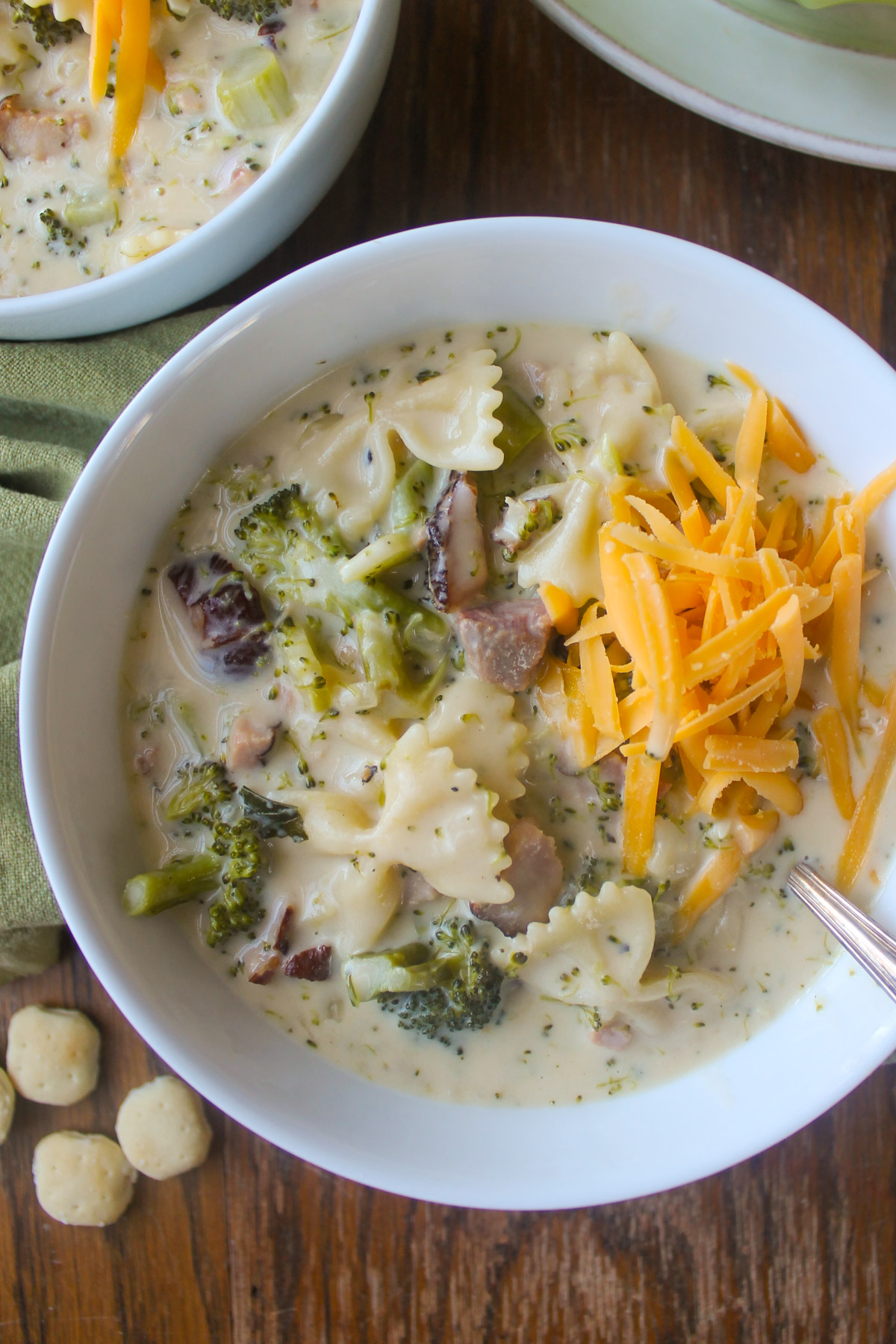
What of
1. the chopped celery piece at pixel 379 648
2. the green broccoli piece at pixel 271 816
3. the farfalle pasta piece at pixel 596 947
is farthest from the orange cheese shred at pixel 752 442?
the green broccoli piece at pixel 271 816

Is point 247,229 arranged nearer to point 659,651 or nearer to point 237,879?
point 659,651

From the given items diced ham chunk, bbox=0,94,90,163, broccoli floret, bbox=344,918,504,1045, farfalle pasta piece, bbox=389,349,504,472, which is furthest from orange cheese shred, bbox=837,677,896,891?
diced ham chunk, bbox=0,94,90,163

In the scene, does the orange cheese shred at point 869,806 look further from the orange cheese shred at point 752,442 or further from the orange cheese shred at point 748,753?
the orange cheese shred at point 752,442

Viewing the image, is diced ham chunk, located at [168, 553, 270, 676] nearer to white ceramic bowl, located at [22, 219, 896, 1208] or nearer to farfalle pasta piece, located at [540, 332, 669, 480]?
white ceramic bowl, located at [22, 219, 896, 1208]

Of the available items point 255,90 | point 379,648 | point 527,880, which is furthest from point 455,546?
point 255,90

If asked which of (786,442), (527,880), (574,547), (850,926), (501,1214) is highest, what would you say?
(786,442)

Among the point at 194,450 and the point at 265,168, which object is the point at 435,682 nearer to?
the point at 194,450
